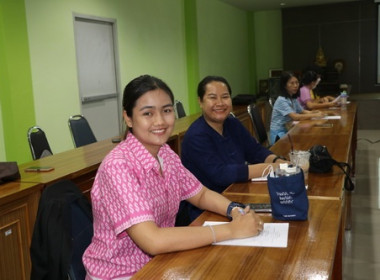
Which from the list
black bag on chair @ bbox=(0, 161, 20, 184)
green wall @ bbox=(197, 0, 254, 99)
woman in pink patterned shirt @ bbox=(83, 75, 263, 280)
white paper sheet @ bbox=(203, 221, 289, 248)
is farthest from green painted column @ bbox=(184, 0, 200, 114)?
white paper sheet @ bbox=(203, 221, 289, 248)

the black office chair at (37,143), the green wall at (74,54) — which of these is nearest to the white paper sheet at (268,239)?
the black office chair at (37,143)

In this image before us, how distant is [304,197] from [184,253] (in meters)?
0.50

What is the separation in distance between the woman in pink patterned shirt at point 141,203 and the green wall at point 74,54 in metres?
2.73

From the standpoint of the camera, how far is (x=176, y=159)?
1717 millimetres

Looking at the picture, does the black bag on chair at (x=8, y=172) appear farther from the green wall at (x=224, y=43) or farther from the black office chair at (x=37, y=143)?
the green wall at (x=224, y=43)

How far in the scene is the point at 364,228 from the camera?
11.6ft

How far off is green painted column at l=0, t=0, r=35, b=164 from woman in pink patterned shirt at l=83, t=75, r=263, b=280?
2.69 metres

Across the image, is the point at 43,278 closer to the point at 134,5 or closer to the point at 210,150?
the point at 210,150

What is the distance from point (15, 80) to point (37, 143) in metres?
0.92

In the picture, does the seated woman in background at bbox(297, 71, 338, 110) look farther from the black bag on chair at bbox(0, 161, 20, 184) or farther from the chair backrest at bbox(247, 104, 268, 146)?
the black bag on chair at bbox(0, 161, 20, 184)

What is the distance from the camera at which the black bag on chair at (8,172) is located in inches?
100

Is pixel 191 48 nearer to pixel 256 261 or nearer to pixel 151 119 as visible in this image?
pixel 151 119

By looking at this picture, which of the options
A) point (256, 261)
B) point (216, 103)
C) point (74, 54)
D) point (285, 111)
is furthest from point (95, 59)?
point (256, 261)

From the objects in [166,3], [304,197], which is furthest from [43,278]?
[166,3]
